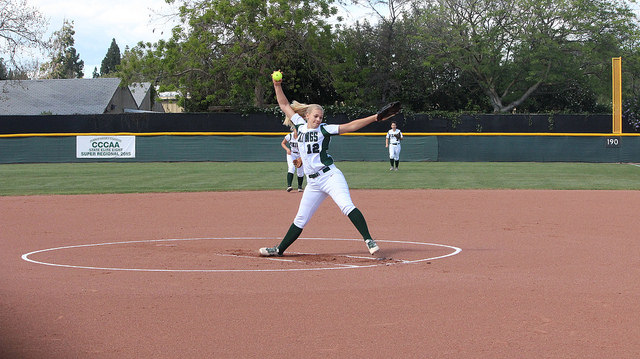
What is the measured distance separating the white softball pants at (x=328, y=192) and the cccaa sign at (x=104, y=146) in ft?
89.6

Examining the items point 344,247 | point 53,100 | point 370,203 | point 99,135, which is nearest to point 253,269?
point 344,247

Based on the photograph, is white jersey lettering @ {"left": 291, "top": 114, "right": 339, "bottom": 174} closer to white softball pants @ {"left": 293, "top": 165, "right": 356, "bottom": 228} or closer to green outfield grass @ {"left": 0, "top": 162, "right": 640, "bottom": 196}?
white softball pants @ {"left": 293, "top": 165, "right": 356, "bottom": 228}

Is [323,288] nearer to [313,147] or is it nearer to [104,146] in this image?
[313,147]

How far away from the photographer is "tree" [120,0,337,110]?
38.3 metres

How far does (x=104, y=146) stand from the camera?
33.8 meters

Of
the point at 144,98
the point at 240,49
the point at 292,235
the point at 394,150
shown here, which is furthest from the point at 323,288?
the point at 144,98

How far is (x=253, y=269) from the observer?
7.59 metres

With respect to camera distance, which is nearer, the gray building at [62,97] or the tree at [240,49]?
the tree at [240,49]

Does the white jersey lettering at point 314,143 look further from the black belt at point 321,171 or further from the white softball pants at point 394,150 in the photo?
the white softball pants at point 394,150

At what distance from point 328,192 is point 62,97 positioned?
51.2 m

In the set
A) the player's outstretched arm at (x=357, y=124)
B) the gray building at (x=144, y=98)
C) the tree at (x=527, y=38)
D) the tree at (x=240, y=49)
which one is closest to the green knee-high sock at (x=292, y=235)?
the player's outstretched arm at (x=357, y=124)

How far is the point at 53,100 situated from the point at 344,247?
49.7 meters

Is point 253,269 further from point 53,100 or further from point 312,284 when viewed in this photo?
point 53,100

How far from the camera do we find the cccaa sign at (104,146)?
33719mm
